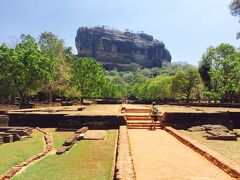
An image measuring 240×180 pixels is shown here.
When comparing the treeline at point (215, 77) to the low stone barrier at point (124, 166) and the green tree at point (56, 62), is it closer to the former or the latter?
the green tree at point (56, 62)

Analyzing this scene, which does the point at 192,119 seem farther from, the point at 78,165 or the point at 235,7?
the point at 235,7

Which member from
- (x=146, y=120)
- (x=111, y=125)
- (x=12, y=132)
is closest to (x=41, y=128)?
(x=12, y=132)

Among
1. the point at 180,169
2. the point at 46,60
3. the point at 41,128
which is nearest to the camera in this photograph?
the point at 180,169

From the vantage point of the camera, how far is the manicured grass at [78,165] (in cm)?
737

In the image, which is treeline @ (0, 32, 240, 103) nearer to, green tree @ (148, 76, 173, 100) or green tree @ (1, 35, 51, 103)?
green tree @ (1, 35, 51, 103)

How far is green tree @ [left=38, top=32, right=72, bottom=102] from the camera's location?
3977 centimetres

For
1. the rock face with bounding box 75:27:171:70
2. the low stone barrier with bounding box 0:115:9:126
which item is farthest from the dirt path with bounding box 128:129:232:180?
the rock face with bounding box 75:27:171:70

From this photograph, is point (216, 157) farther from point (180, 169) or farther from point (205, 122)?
point (205, 122)

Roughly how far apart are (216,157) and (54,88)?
3309 centimetres

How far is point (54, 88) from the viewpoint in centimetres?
3994

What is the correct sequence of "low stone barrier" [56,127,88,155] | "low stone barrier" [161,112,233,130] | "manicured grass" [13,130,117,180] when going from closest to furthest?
"manicured grass" [13,130,117,180] → "low stone barrier" [56,127,88,155] → "low stone barrier" [161,112,233,130]

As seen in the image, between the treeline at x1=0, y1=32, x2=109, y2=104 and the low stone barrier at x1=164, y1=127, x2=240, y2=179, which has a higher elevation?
the treeline at x1=0, y1=32, x2=109, y2=104

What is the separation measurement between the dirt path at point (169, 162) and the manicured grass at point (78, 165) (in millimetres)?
748

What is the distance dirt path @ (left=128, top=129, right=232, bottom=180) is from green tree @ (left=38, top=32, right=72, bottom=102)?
2863cm
